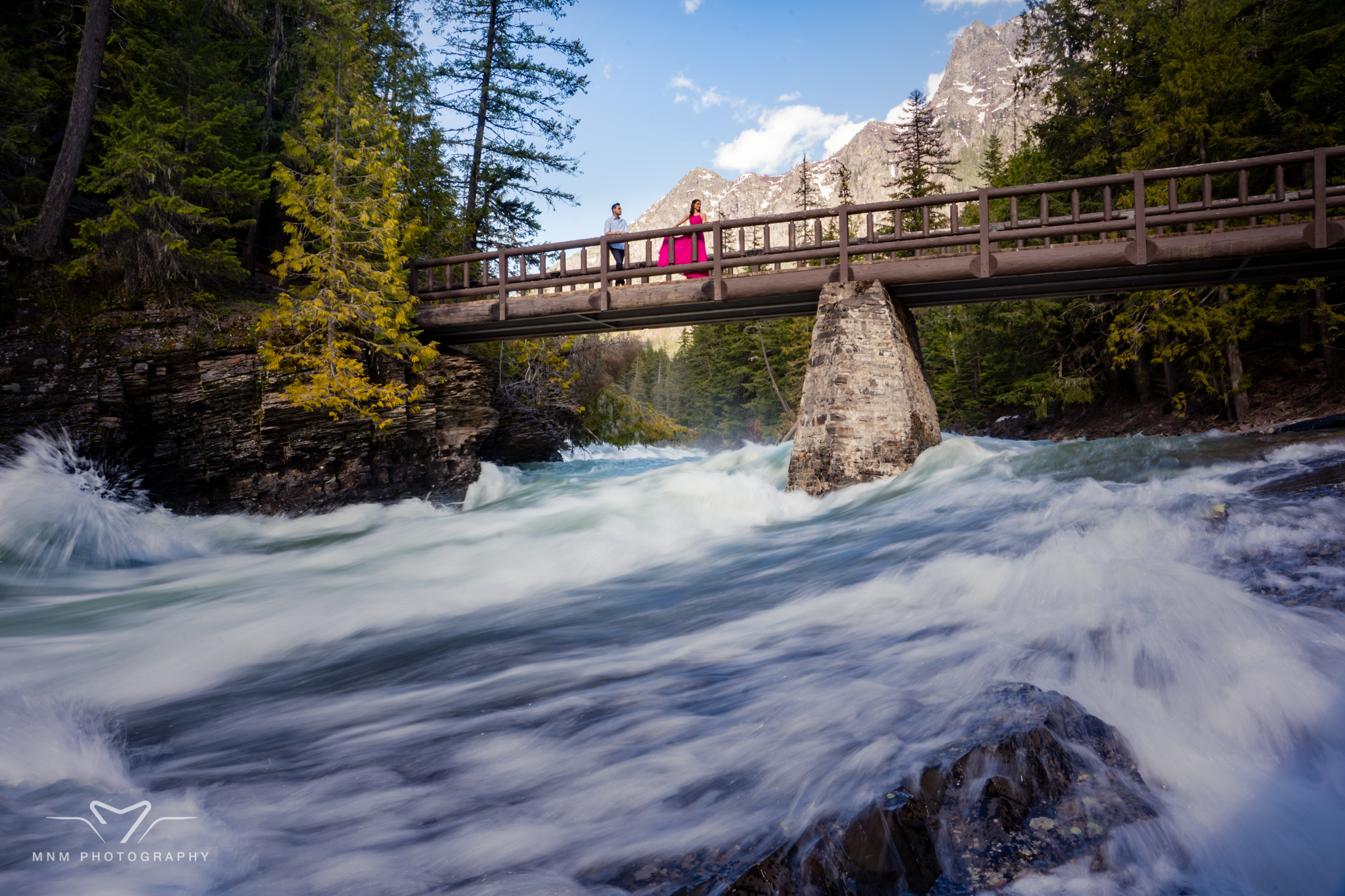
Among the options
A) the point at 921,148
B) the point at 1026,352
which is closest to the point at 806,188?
the point at 921,148

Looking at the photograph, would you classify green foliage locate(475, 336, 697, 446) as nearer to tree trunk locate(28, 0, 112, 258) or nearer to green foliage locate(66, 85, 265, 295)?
green foliage locate(66, 85, 265, 295)

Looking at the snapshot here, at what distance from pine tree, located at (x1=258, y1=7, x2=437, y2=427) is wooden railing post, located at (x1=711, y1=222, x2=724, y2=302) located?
575 centimetres

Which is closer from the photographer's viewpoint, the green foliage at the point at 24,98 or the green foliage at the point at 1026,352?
the green foliage at the point at 24,98

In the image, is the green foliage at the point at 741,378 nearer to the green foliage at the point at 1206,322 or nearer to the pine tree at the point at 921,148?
the pine tree at the point at 921,148

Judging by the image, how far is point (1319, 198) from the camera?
9156mm

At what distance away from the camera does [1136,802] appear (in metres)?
2.15

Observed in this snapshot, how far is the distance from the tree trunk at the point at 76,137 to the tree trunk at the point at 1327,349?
23845 mm

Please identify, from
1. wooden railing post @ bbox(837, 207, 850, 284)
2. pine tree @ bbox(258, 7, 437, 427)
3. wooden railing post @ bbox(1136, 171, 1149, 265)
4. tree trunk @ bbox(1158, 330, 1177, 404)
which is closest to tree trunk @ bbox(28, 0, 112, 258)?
pine tree @ bbox(258, 7, 437, 427)

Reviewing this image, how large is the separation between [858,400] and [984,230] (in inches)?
124

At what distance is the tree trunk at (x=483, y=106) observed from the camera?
18.8 m

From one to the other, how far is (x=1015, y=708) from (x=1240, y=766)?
871mm

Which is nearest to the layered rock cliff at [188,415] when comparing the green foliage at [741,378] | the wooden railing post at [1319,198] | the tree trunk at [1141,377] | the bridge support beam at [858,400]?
the bridge support beam at [858,400]

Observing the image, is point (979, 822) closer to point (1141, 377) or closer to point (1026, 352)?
point (1141, 377)

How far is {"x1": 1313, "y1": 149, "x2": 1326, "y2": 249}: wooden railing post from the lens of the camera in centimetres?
916
